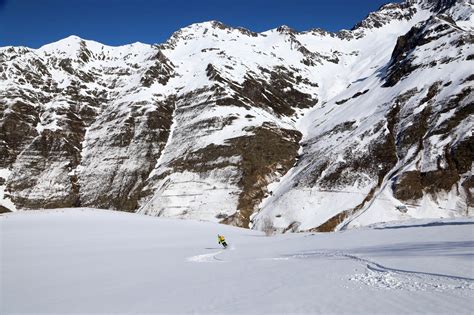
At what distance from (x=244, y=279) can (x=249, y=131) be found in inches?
3545

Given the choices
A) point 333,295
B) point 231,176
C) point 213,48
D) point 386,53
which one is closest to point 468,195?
point 231,176

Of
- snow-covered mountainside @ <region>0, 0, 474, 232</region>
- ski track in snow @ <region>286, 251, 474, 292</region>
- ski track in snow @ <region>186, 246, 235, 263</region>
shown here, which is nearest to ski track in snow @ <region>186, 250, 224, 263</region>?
ski track in snow @ <region>186, 246, 235, 263</region>

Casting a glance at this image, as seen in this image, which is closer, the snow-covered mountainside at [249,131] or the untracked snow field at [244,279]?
the untracked snow field at [244,279]

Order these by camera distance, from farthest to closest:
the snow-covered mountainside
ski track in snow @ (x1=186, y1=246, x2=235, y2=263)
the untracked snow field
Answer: the snow-covered mountainside < ski track in snow @ (x1=186, y1=246, x2=235, y2=263) < the untracked snow field

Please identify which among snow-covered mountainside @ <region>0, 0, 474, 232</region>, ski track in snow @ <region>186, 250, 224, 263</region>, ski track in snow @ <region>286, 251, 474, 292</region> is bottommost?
ski track in snow @ <region>186, 250, 224, 263</region>

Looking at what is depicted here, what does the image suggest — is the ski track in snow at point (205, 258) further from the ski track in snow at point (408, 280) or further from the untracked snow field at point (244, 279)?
the ski track in snow at point (408, 280)

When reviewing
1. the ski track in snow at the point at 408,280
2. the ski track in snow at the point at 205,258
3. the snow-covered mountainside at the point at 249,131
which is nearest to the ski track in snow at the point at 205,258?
the ski track in snow at the point at 205,258

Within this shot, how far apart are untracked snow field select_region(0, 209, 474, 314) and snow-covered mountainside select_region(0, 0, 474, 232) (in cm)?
4334

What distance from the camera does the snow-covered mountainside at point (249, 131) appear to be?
71.5m

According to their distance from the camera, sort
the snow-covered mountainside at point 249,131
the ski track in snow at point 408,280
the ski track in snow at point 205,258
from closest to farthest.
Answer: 1. the ski track in snow at point 408,280
2. the ski track in snow at point 205,258
3. the snow-covered mountainside at point 249,131

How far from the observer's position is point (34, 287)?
1596cm

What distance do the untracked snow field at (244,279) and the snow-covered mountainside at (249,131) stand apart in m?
43.3

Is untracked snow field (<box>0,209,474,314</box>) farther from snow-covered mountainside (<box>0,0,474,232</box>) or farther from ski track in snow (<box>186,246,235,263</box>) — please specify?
snow-covered mountainside (<box>0,0,474,232</box>)

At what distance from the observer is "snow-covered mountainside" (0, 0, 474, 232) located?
235ft
